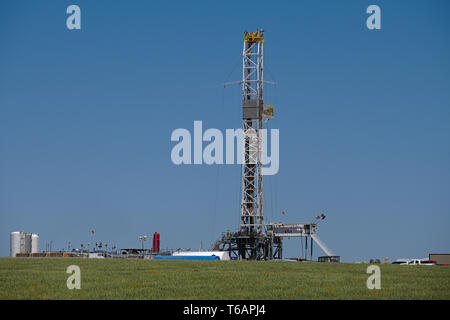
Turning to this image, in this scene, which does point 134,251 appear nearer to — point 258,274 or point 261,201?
point 261,201

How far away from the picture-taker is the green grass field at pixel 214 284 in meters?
30.9

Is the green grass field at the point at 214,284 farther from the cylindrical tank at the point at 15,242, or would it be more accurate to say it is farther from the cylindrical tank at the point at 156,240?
the cylindrical tank at the point at 15,242

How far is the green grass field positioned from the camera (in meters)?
30.9

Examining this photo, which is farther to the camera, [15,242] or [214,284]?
[15,242]

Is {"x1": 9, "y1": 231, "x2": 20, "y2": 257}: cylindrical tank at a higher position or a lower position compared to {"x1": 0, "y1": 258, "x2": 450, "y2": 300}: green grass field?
lower

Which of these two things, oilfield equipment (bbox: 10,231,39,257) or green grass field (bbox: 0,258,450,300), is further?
oilfield equipment (bbox: 10,231,39,257)

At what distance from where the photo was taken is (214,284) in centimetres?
3516

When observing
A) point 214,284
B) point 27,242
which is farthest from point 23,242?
point 214,284

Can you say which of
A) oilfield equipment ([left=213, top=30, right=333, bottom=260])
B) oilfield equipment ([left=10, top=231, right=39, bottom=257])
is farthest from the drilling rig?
oilfield equipment ([left=10, top=231, right=39, bottom=257])

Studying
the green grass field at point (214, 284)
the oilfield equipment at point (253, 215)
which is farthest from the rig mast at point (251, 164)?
the green grass field at point (214, 284)

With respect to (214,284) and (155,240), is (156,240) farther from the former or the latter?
(214,284)

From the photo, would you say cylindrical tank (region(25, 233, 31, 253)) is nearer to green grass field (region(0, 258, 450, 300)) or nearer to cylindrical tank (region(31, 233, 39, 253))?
cylindrical tank (region(31, 233, 39, 253))

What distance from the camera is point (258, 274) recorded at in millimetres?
42031

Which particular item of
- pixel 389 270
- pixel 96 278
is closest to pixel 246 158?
pixel 389 270
